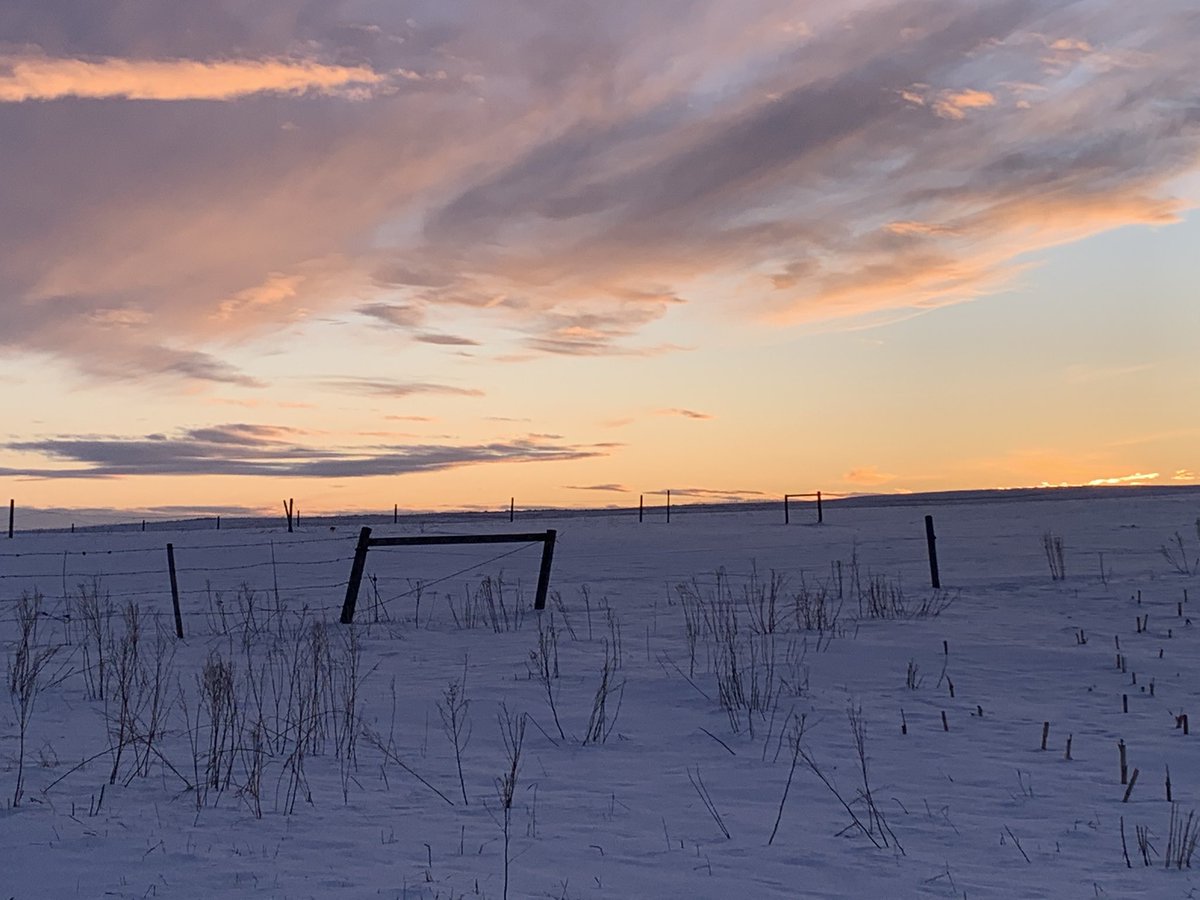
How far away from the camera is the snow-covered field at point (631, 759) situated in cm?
508

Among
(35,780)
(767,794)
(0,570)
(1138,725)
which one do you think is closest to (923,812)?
Result: (767,794)

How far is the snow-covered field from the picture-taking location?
16.7ft

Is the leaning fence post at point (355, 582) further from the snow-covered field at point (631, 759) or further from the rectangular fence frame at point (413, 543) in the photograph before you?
the snow-covered field at point (631, 759)

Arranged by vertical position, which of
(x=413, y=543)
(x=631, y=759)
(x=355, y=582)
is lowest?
(x=631, y=759)

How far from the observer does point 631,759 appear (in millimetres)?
7562

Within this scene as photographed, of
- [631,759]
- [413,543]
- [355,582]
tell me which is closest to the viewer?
[631,759]

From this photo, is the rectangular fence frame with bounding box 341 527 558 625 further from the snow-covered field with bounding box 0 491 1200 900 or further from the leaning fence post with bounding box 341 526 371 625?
the snow-covered field with bounding box 0 491 1200 900

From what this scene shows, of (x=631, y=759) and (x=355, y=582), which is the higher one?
(x=355, y=582)

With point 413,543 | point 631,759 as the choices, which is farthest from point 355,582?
point 631,759

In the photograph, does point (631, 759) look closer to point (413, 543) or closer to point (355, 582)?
point (413, 543)

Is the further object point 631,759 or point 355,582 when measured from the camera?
point 355,582

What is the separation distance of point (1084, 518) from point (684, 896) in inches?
1592

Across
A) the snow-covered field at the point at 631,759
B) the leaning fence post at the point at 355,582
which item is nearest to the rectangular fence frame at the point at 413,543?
the leaning fence post at the point at 355,582

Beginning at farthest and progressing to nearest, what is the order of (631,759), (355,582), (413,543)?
(355,582)
(413,543)
(631,759)
